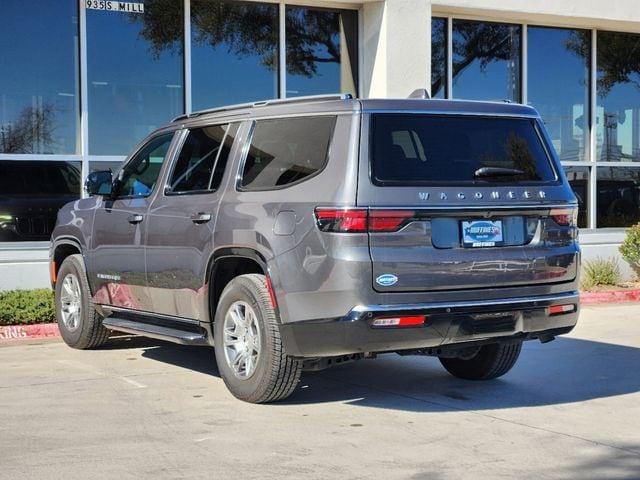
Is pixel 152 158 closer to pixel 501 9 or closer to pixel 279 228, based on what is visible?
pixel 279 228

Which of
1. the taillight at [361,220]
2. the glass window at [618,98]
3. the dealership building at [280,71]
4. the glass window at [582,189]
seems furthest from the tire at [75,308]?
the glass window at [618,98]

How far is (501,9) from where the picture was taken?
1405cm

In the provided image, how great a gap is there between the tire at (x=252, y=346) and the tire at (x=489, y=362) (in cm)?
170

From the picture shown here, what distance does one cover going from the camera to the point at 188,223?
708 cm

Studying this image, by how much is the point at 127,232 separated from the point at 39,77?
16.4 ft

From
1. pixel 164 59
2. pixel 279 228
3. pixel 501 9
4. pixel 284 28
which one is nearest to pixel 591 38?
pixel 501 9

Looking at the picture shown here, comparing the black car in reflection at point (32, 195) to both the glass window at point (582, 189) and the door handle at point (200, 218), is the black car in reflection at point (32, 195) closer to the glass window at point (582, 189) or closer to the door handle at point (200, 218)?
the door handle at point (200, 218)

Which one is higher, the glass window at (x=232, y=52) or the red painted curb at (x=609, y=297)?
the glass window at (x=232, y=52)

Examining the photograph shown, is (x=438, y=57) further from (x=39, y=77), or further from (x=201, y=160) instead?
(x=201, y=160)

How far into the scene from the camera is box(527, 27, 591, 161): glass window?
49.9ft

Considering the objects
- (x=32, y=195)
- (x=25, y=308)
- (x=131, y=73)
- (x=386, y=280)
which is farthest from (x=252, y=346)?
(x=131, y=73)

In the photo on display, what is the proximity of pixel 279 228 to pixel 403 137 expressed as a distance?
1008 mm

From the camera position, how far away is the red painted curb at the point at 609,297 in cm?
1302

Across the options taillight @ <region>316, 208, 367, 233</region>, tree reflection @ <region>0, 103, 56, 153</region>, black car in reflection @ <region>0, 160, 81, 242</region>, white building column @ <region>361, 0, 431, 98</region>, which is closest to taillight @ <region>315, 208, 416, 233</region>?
taillight @ <region>316, 208, 367, 233</region>
